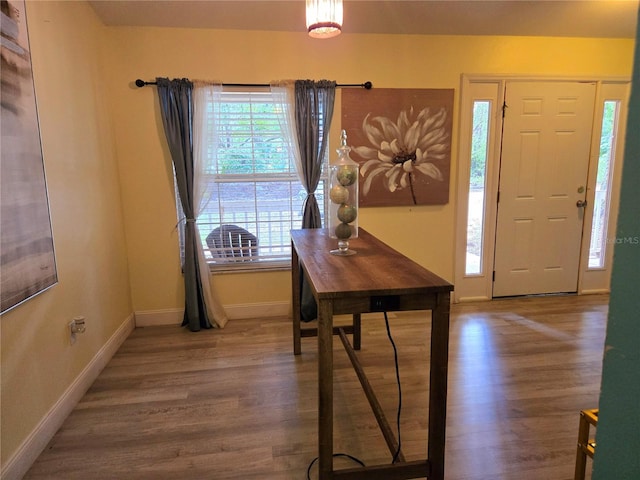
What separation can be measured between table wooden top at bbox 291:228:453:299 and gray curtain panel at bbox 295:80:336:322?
3.72ft

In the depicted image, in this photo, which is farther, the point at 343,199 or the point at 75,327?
the point at 75,327

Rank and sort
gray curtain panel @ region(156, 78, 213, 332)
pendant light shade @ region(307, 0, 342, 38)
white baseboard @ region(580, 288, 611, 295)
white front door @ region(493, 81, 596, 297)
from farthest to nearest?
white baseboard @ region(580, 288, 611, 295) < white front door @ region(493, 81, 596, 297) < gray curtain panel @ region(156, 78, 213, 332) < pendant light shade @ region(307, 0, 342, 38)

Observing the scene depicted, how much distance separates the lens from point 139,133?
309 cm

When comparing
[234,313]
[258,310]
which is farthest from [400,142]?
[234,313]

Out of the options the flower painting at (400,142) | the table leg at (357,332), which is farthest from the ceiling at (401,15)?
the table leg at (357,332)

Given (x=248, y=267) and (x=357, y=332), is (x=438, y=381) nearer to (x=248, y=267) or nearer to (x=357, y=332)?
(x=357, y=332)

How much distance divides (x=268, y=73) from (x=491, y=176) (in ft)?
7.17

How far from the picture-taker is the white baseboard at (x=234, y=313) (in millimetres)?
3330

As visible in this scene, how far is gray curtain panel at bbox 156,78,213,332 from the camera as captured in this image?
117 inches

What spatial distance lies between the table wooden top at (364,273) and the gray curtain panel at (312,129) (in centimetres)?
113

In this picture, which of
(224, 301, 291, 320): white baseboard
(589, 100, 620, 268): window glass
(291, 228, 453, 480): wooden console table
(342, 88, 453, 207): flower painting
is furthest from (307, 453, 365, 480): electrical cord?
(589, 100, 620, 268): window glass

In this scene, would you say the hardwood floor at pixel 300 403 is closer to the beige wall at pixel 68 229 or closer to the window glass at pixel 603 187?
the beige wall at pixel 68 229

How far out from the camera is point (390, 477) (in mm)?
1533

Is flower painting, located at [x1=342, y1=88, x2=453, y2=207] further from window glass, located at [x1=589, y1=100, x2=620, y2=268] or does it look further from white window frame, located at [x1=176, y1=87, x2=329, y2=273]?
window glass, located at [x1=589, y1=100, x2=620, y2=268]
